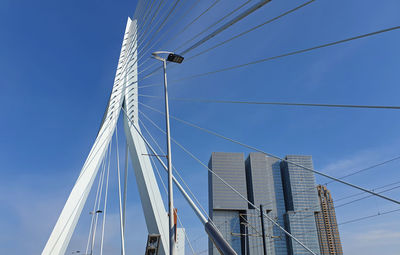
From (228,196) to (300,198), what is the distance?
37.0 meters

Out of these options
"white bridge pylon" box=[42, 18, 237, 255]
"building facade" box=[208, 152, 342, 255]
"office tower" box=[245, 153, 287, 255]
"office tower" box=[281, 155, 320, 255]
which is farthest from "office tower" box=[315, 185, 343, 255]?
"white bridge pylon" box=[42, 18, 237, 255]

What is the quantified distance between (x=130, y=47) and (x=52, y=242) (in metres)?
11.3

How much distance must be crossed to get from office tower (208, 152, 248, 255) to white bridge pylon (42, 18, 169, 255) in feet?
380

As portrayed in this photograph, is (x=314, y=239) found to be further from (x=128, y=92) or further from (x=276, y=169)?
(x=128, y=92)

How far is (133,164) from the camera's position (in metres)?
15.6

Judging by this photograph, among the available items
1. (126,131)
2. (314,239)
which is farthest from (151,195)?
(314,239)

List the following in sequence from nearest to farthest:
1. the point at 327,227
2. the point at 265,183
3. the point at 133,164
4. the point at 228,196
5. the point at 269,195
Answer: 1. the point at 133,164
2. the point at 327,227
3. the point at 228,196
4. the point at 269,195
5. the point at 265,183

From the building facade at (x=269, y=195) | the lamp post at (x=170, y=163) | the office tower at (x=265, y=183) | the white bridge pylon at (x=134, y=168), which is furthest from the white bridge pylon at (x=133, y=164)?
the office tower at (x=265, y=183)

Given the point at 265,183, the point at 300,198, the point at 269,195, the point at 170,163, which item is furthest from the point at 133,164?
the point at 300,198

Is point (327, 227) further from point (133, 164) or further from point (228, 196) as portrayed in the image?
point (133, 164)

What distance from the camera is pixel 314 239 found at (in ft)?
433

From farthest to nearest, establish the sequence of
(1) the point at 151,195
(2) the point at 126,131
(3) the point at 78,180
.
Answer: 1. (2) the point at 126,131
2. (3) the point at 78,180
3. (1) the point at 151,195

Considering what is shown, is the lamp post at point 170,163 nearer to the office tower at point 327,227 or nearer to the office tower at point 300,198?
the office tower at point 327,227

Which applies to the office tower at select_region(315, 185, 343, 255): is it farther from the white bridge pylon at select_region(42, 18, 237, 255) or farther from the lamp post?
the lamp post
